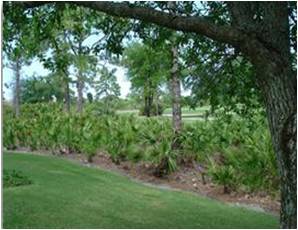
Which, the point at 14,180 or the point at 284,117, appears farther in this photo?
the point at 14,180

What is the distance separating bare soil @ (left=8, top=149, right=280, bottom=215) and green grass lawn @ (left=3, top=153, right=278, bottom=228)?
2.06 feet

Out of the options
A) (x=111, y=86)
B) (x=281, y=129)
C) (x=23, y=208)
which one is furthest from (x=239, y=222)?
(x=111, y=86)

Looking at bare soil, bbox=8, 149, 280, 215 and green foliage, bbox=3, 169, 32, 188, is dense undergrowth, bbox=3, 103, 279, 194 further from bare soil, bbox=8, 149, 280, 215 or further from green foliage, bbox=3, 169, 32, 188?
green foliage, bbox=3, 169, 32, 188

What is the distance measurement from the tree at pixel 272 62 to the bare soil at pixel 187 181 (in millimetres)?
5453

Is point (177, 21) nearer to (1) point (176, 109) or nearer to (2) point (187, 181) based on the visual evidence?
(2) point (187, 181)

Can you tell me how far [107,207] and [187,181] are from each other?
412cm

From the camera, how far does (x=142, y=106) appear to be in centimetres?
2759

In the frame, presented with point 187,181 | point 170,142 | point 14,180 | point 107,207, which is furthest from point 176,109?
point 107,207

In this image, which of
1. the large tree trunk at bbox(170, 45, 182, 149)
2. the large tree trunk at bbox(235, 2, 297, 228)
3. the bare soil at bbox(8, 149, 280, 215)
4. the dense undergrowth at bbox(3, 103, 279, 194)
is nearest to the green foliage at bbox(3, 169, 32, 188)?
the bare soil at bbox(8, 149, 280, 215)

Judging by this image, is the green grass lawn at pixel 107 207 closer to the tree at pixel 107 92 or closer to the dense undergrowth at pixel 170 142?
the dense undergrowth at pixel 170 142

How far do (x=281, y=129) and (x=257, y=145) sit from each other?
265 inches

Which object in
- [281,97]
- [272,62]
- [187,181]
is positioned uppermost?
[272,62]

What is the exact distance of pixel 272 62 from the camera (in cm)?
407

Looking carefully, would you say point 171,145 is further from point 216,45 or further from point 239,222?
point 216,45
